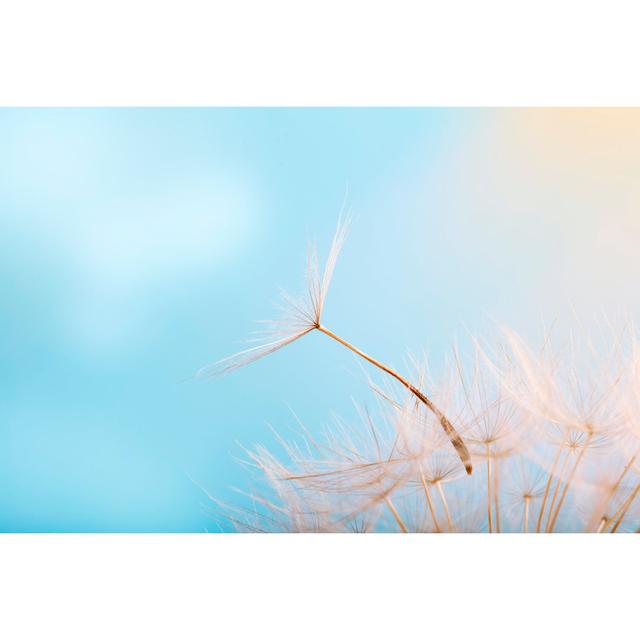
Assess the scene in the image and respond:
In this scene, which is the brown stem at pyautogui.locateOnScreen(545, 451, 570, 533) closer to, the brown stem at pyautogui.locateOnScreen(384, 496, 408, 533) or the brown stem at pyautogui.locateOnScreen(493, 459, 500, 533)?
the brown stem at pyautogui.locateOnScreen(493, 459, 500, 533)

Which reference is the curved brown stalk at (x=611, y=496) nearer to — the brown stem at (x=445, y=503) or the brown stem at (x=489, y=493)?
the brown stem at (x=489, y=493)
